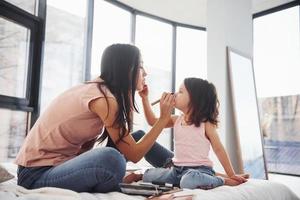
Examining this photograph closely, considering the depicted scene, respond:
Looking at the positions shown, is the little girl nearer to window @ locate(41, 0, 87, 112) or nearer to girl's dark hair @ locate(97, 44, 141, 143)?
girl's dark hair @ locate(97, 44, 141, 143)

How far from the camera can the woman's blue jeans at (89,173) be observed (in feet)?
3.16

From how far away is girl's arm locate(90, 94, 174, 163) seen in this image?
104 cm

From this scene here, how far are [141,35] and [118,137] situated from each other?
3.11 m

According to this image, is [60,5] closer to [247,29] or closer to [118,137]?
[247,29]

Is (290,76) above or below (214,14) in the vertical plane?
below

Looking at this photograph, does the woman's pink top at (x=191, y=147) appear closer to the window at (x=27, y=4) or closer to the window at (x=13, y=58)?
the window at (x=13, y=58)

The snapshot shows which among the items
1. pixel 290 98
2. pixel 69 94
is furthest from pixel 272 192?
pixel 290 98

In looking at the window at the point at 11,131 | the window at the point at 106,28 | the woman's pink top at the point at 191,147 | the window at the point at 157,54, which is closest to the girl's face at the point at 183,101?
the woman's pink top at the point at 191,147

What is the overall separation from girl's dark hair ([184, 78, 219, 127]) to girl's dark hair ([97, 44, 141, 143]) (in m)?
0.40

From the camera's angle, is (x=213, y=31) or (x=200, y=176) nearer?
(x=200, y=176)

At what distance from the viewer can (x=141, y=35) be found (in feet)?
13.2

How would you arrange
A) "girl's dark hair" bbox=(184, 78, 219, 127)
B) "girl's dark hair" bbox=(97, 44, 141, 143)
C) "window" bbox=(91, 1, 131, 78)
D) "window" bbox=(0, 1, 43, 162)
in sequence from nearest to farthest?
"girl's dark hair" bbox=(97, 44, 141, 143) → "girl's dark hair" bbox=(184, 78, 219, 127) → "window" bbox=(0, 1, 43, 162) → "window" bbox=(91, 1, 131, 78)

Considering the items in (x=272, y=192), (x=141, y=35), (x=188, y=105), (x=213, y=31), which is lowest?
(x=272, y=192)

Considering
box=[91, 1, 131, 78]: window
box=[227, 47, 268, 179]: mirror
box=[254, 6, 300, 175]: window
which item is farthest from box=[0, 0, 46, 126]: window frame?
box=[254, 6, 300, 175]: window
